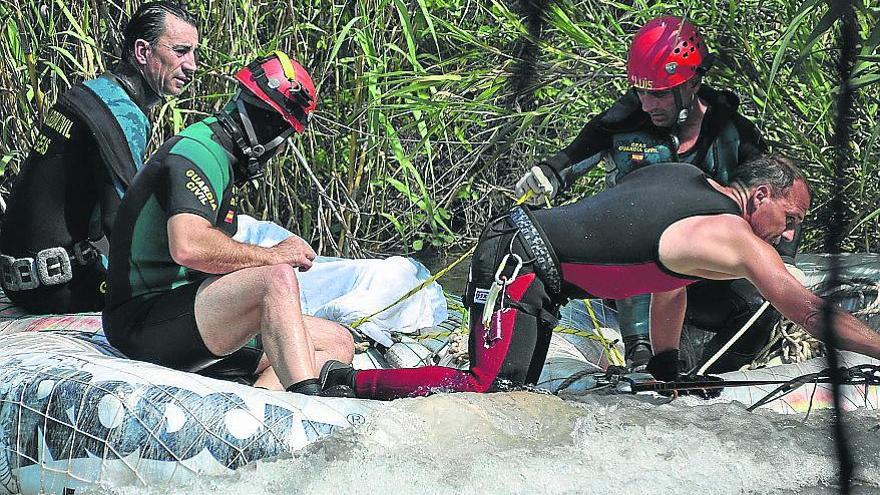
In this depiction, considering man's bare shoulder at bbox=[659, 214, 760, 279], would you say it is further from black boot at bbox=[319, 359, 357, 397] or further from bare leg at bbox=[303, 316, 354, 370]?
bare leg at bbox=[303, 316, 354, 370]

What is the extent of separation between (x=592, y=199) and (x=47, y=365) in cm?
163

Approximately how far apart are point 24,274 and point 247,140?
3.81 ft

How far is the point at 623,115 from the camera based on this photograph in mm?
4496

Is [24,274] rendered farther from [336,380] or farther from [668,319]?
[668,319]

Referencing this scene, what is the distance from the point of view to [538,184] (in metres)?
4.38

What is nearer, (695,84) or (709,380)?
(709,380)

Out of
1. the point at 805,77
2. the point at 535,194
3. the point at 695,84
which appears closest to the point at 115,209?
the point at 535,194

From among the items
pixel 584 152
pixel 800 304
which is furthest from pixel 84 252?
pixel 800 304

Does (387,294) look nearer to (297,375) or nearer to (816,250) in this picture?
(297,375)

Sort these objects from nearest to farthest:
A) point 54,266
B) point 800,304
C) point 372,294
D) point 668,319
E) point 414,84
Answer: point 800,304, point 668,319, point 54,266, point 372,294, point 414,84

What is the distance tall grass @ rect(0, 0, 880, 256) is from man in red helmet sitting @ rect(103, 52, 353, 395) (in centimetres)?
134

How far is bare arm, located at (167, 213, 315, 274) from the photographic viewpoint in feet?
12.0

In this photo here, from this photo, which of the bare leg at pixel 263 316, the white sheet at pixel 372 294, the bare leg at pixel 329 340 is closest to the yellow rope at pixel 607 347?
the white sheet at pixel 372 294

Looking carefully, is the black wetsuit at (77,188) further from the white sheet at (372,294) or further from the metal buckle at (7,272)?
the white sheet at (372,294)
